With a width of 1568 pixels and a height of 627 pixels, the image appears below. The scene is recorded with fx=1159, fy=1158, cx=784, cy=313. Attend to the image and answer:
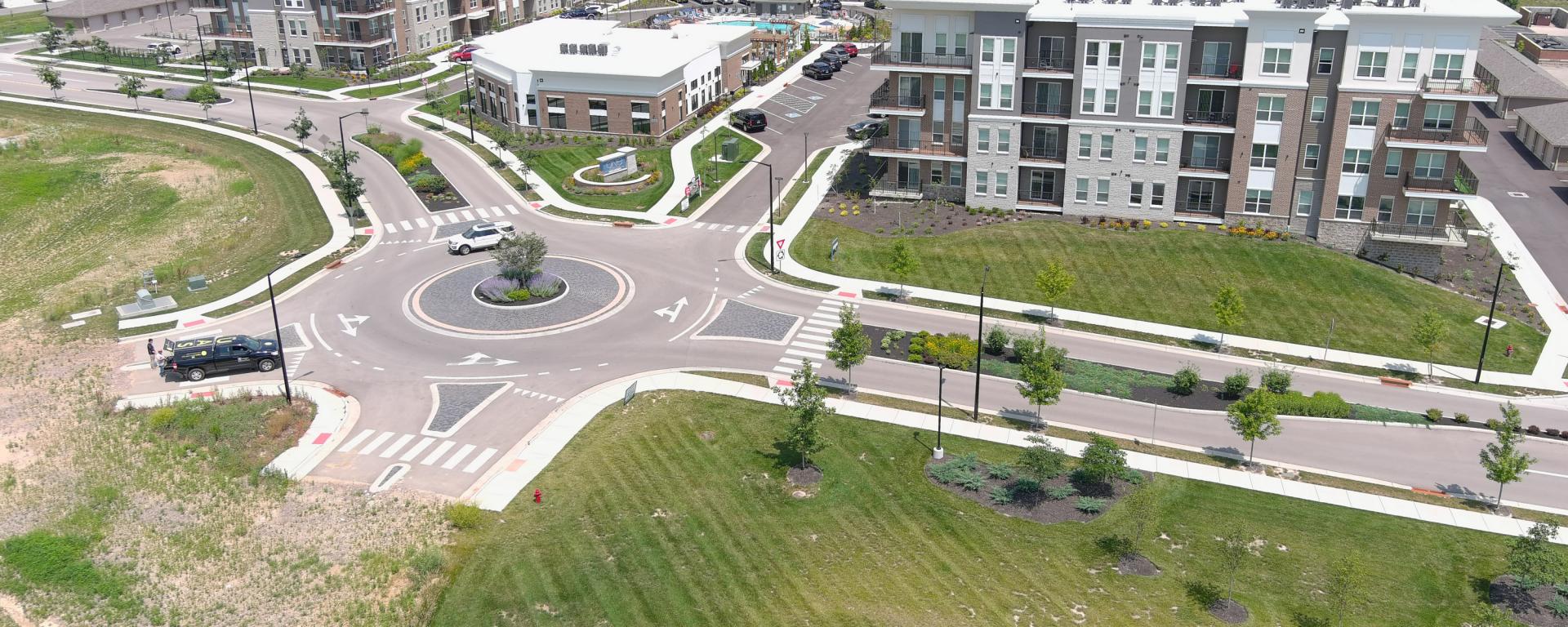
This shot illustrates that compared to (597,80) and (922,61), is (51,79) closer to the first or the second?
(597,80)

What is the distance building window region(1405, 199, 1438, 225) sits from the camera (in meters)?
75.0

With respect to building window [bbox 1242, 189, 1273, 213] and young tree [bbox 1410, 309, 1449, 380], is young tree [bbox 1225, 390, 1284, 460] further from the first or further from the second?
building window [bbox 1242, 189, 1273, 213]

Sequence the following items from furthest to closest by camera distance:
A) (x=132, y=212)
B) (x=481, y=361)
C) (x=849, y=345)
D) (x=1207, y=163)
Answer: (x=132, y=212)
(x=1207, y=163)
(x=481, y=361)
(x=849, y=345)

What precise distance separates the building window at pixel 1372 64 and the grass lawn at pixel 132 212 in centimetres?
7039

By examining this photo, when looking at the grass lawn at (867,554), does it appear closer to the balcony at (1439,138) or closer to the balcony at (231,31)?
the balcony at (1439,138)

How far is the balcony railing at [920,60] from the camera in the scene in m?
81.6

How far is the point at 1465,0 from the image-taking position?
7275 cm

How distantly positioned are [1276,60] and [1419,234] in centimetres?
1445

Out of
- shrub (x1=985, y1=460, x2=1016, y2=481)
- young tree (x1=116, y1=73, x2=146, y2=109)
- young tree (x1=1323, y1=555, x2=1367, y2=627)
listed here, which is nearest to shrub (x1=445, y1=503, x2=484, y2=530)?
shrub (x1=985, y1=460, x2=1016, y2=481)

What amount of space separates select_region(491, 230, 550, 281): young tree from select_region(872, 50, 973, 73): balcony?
27.7 m

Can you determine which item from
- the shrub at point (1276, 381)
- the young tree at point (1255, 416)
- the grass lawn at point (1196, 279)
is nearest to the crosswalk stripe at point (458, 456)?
the grass lawn at point (1196, 279)

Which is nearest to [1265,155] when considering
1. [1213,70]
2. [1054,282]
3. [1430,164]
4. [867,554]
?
[1213,70]

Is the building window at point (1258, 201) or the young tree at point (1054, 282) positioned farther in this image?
the building window at point (1258, 201)

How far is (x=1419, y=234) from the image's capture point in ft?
245
